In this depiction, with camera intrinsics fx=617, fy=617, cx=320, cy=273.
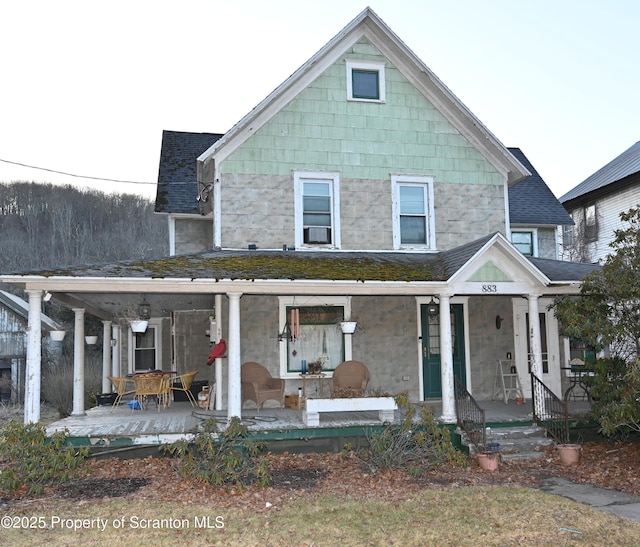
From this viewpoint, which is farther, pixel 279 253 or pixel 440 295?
pixel 279 253

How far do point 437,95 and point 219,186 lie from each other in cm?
525

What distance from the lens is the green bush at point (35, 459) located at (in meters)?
8.63

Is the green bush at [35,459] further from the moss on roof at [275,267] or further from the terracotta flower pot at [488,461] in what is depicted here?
the terracotta flower pot at [488,461]

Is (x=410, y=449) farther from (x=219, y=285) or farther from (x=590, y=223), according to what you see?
(x=590, y=223)

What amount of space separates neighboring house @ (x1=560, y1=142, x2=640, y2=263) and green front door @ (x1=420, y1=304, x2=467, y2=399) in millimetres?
11171

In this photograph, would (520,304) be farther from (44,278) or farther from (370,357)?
(44,278)

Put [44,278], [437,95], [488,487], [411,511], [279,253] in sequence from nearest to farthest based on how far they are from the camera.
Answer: [411,511], [488,487], [44,278], [279,253], [437,95]

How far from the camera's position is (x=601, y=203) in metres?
24.9

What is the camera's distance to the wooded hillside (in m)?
55.2

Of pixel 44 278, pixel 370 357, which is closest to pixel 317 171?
pixel 370 357

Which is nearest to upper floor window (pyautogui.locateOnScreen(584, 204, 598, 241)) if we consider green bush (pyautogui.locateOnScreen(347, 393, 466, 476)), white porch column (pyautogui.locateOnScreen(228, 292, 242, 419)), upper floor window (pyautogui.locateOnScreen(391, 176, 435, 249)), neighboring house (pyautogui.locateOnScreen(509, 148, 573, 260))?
neighboring house (pyautogui.locateOnScreen(509, 148, 573, 260))

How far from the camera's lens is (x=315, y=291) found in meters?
11.0

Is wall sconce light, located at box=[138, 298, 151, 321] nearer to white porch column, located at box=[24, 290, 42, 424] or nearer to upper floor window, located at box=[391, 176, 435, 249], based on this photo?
white porch column, located at box=[24, 290, 42, 424]

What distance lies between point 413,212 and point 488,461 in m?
5.90
